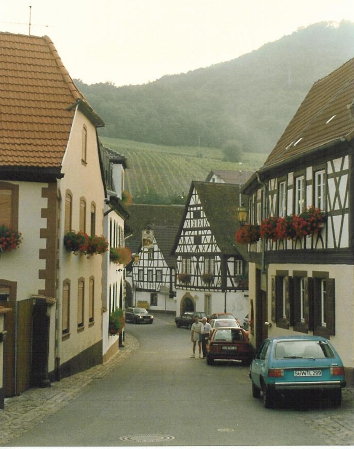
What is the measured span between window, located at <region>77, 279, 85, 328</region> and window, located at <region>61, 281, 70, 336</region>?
70.4 inches

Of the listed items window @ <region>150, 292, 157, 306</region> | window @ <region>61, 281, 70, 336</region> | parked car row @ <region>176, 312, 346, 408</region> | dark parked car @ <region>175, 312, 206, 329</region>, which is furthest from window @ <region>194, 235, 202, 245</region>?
parked car row @ <region>176, 312, 346, 408</region>

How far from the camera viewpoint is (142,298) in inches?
3009

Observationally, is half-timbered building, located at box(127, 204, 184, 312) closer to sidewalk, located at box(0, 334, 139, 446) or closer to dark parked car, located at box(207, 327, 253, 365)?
A: dark parked car, located at box(207, 327, 253, 365)

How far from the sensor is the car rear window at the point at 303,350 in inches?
575

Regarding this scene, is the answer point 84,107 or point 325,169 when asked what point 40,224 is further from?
point 325,169

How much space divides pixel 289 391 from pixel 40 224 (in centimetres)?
758

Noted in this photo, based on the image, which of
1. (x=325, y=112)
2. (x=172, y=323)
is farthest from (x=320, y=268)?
(x=172, y=323)

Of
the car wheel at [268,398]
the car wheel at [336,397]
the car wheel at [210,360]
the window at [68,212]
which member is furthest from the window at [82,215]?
the car wheel at [336,397]

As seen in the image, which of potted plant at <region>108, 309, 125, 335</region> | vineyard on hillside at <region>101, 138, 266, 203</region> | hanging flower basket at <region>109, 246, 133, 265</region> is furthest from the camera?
vineyard on hillside at <region>101, 138, 266, 203</region>

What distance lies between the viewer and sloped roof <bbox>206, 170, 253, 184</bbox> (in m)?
89.1

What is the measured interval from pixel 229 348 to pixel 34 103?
1144cm

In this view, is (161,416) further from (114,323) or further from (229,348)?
(114,323)

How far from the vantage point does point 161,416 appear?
13461 mm

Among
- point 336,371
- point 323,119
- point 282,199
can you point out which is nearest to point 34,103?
point 323,119
